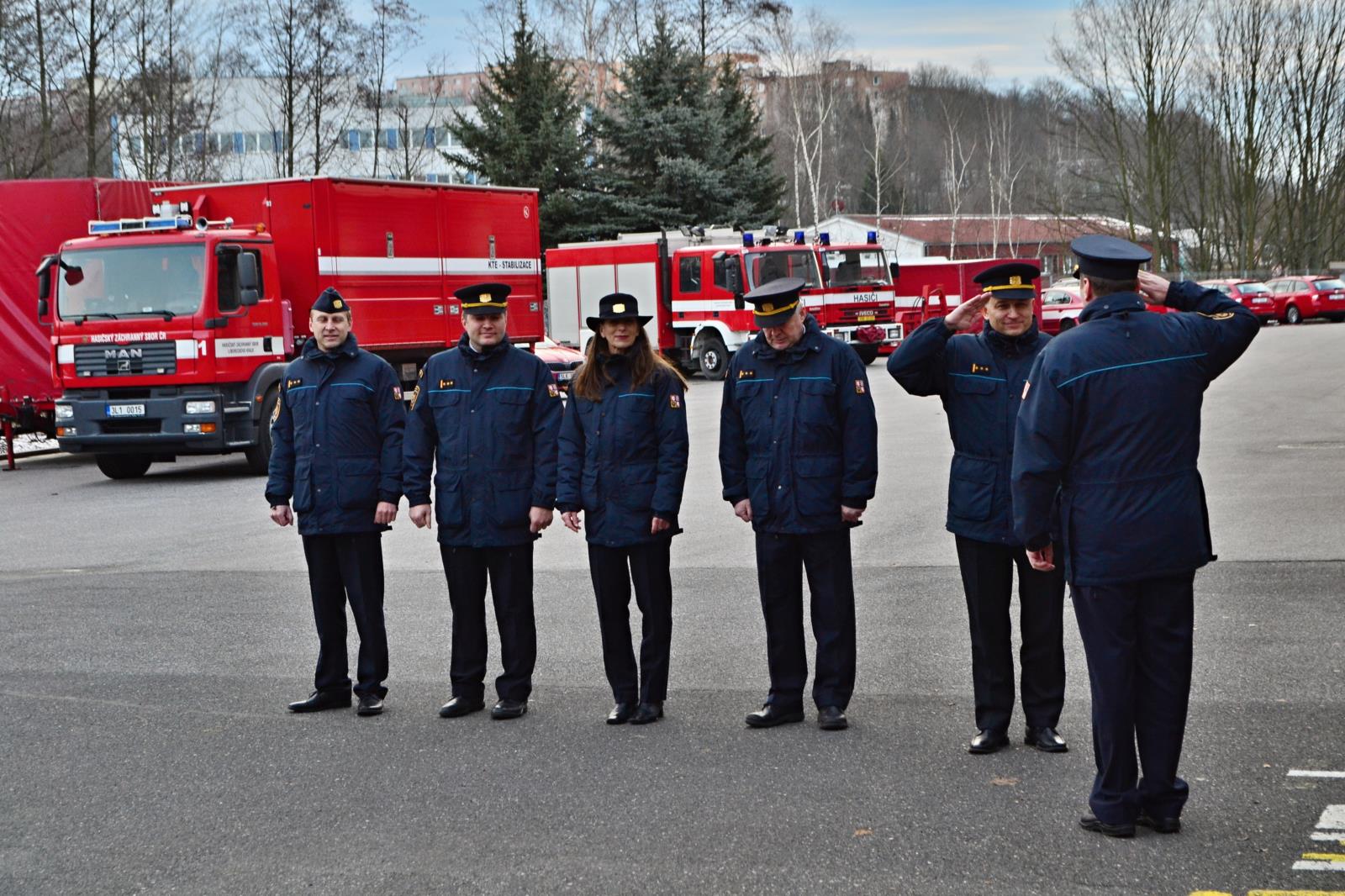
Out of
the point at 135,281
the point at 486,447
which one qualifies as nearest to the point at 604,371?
the point at 486,447

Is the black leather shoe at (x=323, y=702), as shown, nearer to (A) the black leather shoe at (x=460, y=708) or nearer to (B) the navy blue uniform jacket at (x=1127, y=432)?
(A) the black leather shoe at (x=460, y=708)

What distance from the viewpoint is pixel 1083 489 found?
4.95 metres

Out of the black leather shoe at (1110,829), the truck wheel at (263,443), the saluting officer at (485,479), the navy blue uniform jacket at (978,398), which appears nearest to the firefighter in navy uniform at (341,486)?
the saluting officer at (485,479)

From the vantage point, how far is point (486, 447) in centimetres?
679

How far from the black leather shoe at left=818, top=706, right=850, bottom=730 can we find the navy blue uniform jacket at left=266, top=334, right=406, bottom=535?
7.13 ft

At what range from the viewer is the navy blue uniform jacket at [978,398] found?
5.94 metres

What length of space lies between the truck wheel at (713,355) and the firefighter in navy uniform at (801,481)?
26.7m

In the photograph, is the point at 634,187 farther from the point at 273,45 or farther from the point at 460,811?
the point at 460,811

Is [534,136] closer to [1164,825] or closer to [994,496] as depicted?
[994,496]

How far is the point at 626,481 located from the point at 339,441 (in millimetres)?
1383

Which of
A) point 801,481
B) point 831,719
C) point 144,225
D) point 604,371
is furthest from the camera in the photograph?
point 144,225

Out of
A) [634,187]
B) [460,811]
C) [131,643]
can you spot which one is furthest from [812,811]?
[634,187]

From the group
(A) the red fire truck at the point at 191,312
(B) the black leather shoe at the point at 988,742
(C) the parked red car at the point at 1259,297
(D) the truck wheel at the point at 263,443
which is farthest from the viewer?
(C) the parked red car at the point at 1259,297

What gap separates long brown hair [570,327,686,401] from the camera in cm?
667
